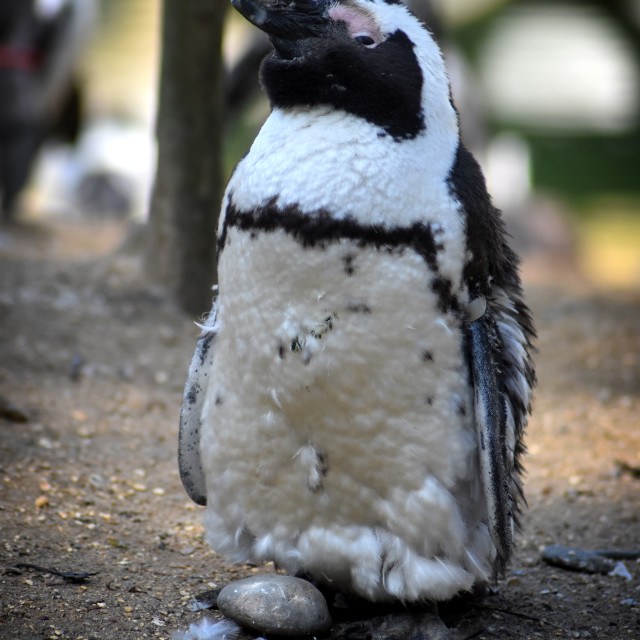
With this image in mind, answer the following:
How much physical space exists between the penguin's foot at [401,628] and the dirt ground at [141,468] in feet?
0.33

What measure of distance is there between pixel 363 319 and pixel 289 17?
75 centimetres

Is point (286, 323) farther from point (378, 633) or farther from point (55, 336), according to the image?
point (55, 336)

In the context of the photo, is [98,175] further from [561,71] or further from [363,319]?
[561,71]

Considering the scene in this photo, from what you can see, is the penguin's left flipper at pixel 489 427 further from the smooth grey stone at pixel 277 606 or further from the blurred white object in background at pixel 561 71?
the blurred white object in background at pixel 561 71

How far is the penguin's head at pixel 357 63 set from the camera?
2.06 m

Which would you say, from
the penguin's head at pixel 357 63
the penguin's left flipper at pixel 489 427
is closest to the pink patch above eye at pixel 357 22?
the penguin's head at pixel 357 63

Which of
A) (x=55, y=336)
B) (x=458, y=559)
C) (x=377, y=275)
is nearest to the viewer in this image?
(x=377, y=275)

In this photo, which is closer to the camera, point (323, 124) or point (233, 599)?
point (323, 124)

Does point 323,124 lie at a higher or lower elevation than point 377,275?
higher

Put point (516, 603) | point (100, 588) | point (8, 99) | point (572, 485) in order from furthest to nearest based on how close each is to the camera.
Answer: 1. point (8, 99)
2. point (572, 485)
3. point (516, 603)
4. point (100, 588)

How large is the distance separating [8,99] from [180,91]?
3.28m

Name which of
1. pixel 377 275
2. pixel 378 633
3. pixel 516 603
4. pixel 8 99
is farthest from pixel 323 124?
pixel 8 99

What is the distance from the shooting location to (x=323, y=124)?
2.07m

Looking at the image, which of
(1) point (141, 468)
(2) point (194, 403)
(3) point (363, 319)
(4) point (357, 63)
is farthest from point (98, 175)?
(3) point (363, 319)
